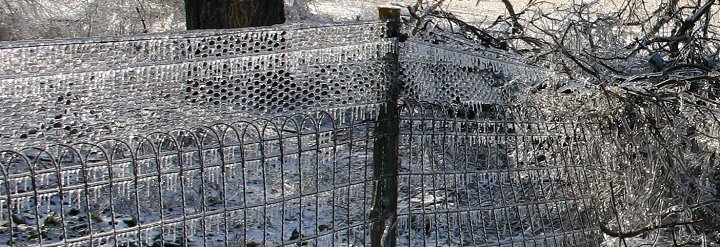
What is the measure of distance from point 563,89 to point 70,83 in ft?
6.03

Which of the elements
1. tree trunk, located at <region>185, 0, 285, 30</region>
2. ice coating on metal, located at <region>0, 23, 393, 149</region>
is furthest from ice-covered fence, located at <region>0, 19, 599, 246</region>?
tree trunk, located at <region>185, 0, 285, 30</region>

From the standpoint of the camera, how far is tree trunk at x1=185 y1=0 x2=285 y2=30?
6121 mm

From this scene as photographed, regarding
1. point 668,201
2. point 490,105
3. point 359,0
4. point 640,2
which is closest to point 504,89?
point 490,105

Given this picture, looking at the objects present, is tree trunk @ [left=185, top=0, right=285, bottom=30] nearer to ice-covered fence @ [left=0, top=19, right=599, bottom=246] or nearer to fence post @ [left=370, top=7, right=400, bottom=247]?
ice-covered fence @ [left=0, top=19, right=599, bottom=246]

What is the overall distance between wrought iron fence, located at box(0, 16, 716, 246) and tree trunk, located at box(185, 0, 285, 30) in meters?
2.48

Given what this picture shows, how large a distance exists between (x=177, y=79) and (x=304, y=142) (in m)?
0.47

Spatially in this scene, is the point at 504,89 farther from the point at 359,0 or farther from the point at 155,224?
the point at 359,0

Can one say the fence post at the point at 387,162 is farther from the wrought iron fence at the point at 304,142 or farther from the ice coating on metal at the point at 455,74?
the ice coating on metal at the point at 455,74

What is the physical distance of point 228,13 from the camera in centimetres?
612

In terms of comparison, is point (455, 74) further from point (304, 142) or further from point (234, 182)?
point (234, 182)

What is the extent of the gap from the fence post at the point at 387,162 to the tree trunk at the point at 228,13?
9.75ft

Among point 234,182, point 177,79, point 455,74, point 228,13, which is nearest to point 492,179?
point 455,74

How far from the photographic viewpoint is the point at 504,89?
3666 mm

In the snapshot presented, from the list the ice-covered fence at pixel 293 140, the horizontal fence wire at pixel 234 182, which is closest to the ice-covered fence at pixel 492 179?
the ice-covered fence at pixel 293 140
